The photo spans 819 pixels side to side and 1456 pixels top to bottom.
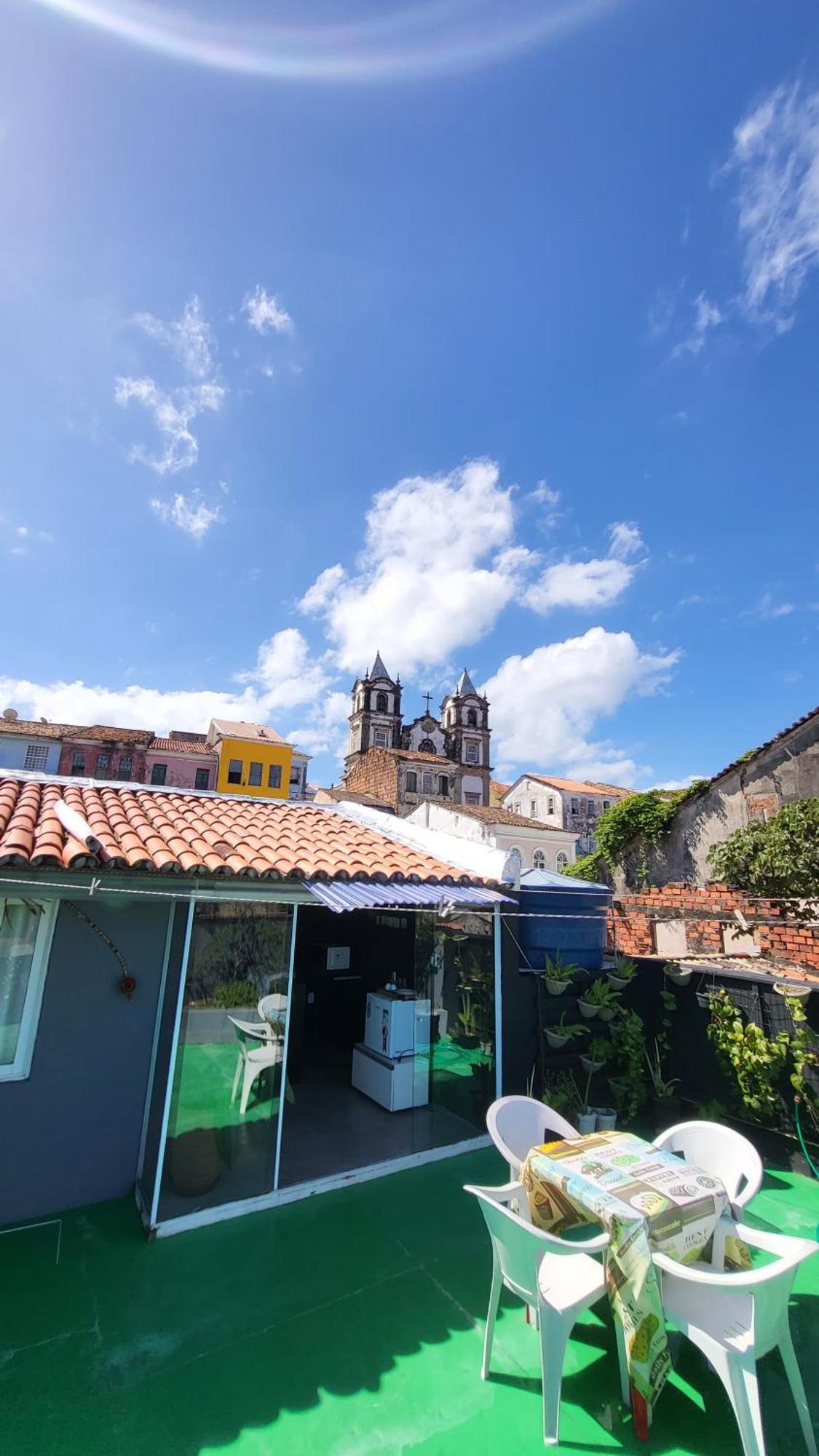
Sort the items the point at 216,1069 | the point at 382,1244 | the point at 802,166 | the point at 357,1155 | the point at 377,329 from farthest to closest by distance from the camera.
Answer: the point at 377,329 → the point at 802,166 → the point at 357,1155 → the point at 216,1069 → the point at 382,1244

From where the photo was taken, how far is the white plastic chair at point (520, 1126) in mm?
4699

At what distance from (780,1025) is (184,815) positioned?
7632 mm

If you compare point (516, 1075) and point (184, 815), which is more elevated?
point (184, 815)

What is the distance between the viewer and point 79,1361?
3.80 m

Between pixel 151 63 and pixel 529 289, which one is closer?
pixel 151 63

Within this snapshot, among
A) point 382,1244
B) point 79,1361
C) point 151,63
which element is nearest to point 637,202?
point 151,63

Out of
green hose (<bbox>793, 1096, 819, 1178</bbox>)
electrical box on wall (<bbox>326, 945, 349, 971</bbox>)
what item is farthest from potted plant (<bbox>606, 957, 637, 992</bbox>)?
electrical box on wall (<bbox>326, 945, 349, 971</bbox>)

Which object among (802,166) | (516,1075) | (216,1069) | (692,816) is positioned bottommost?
(516,1075)

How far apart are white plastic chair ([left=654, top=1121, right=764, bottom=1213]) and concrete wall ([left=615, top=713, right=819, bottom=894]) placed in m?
16.2

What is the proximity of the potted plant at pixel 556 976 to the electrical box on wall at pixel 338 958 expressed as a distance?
4.37m

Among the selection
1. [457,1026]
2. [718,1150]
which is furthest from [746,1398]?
[457,1026]

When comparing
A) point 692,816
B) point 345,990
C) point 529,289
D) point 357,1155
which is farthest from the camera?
point 692,816

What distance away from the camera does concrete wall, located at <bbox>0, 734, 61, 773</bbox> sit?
3825cm

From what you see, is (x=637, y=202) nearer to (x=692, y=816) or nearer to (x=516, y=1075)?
(x=516, y=1075)
